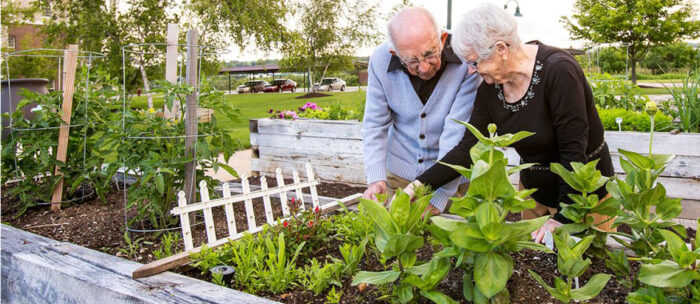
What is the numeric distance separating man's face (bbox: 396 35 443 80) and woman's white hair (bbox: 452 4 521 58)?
22 cm

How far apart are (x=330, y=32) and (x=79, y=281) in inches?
799

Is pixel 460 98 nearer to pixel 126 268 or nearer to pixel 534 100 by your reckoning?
pixel 534 100

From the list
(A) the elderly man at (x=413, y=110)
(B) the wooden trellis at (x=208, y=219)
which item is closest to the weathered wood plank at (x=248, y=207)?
(B) the wooden trellis at (x=208, y=219)

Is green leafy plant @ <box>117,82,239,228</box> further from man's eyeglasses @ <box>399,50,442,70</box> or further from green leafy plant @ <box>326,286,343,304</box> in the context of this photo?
green leafy plant @ <box>326,286,343,304</box>

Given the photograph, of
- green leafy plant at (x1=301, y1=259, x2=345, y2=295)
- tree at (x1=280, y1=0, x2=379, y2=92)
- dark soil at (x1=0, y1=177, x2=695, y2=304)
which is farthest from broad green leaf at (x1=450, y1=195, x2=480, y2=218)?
tree at (x1=280, y1=0, x2=379, y2=92)

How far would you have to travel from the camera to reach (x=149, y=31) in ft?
48.6

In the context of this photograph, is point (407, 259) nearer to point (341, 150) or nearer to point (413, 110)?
point (413, 110)

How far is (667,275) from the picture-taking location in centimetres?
107

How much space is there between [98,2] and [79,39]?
1.13m

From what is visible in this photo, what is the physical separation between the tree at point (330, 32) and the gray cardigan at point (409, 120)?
18007mm

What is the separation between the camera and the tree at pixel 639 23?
2667 centimetres

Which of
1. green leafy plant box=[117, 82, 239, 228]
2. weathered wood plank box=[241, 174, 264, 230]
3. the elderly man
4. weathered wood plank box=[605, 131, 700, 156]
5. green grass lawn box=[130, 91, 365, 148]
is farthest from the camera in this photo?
green grass lawn box=[130, 91, 365, 148]

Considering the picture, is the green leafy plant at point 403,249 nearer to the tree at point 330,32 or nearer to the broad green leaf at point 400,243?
the broad green leaf at point 400,243

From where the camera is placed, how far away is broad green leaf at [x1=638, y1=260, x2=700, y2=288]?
1060 millimetres
